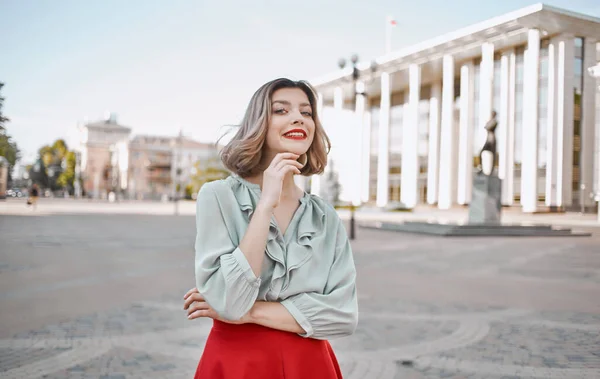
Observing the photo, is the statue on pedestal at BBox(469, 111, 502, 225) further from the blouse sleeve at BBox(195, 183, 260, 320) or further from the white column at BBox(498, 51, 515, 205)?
the white column at BBox(498, 51, 515, 205)

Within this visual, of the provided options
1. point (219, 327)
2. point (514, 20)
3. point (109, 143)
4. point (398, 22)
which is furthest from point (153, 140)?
point (219, 327)

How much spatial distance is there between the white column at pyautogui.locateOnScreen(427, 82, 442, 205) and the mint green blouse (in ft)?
182

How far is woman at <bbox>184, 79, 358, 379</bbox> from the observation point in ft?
5.41

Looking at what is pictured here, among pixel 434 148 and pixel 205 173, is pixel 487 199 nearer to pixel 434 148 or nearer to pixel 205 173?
pixel 434 148

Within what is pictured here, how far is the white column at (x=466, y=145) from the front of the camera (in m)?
51.1

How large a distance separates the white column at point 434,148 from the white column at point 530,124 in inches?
453

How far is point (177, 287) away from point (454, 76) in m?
52.9

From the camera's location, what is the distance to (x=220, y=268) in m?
1.64

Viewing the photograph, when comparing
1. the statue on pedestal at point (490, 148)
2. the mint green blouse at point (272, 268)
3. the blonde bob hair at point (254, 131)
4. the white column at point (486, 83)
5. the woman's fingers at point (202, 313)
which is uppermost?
the white column at point (486, 83)

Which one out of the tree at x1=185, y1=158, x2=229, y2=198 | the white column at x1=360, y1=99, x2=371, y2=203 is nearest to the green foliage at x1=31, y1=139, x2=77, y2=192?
the tree at x1=185, y1=158, x2=229, y2=198

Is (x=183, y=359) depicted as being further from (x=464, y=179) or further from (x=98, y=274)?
(x=464, y=179)

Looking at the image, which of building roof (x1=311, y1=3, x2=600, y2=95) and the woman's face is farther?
building roof (x1=311, y1=3, x2=600, y2=95)

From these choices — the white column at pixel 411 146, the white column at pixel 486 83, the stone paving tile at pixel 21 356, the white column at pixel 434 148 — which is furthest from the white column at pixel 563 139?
the stone paving tile at pixel 21 356

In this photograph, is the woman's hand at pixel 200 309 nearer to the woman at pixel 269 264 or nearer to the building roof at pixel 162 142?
the woman at pixel 269 264
